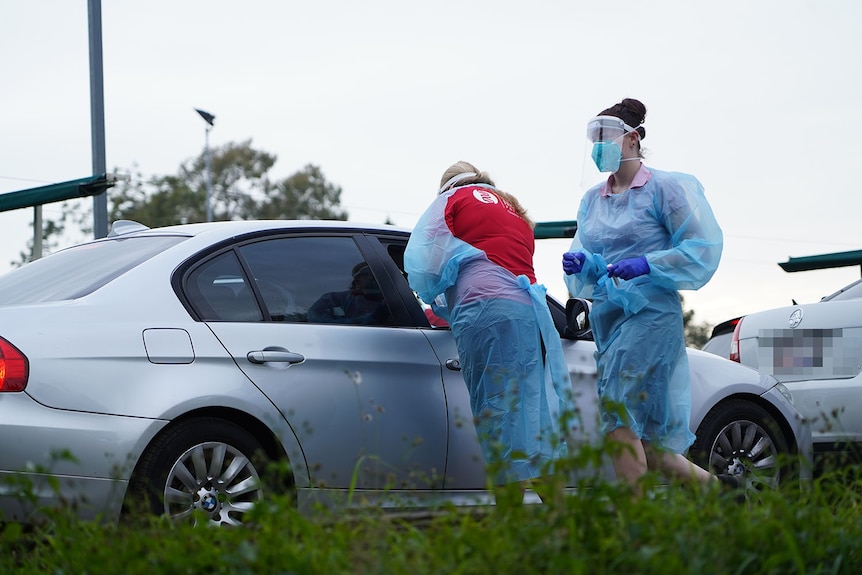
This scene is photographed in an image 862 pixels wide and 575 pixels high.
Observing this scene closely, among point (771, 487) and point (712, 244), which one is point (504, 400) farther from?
point (771, 487)

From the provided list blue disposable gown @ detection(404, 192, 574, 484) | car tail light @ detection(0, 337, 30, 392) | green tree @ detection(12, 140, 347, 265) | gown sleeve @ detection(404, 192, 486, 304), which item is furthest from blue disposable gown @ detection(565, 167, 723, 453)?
green tree @ detection(12, 140, 347, 265)

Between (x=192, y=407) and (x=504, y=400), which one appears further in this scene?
(x=504, y=400)

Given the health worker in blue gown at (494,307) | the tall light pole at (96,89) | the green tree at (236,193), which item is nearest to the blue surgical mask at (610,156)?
the health worker in blue gown at (494,307)

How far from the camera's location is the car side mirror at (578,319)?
6.04 metres

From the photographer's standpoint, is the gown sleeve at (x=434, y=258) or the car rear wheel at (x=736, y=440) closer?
the gown sleeve at (x=434, y=258)

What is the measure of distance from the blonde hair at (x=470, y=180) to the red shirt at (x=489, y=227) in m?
0.09

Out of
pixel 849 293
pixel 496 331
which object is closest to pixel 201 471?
pixel 496 331

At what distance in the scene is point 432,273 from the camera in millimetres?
5660

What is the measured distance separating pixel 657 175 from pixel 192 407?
236cm

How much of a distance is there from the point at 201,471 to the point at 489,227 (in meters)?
1.86

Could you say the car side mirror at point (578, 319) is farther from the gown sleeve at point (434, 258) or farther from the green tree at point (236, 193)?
the green tree at point (236, 193)

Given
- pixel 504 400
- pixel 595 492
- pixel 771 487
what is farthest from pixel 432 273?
pixel 595 492

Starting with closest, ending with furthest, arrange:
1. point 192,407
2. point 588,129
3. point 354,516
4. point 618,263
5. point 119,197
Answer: point 354,516, point 192,407, point 618,263, point 588,129, point 119,197

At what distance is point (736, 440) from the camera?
6574 mm
